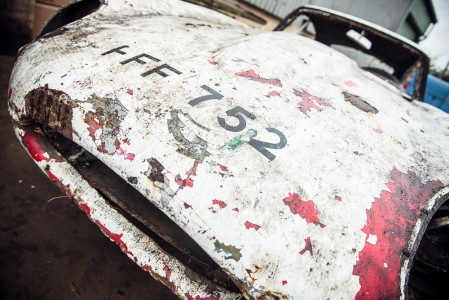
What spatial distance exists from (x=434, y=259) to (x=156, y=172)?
1.10 m

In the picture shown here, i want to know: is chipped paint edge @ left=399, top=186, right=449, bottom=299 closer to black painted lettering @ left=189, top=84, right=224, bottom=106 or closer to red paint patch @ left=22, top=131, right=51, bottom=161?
black painted lettering @ left=189, top=84, right=224, bottom=106

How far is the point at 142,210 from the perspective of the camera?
1.04m

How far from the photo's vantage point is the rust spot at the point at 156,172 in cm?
82

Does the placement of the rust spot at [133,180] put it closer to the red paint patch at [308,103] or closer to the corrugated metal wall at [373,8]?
the red paint patch at [308,103]

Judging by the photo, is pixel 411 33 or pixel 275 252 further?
pixel 411 33

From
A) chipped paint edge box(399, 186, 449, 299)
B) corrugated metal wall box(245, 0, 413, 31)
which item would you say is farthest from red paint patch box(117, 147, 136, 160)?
corrugated metal wall box(245, 0, 413, 31)

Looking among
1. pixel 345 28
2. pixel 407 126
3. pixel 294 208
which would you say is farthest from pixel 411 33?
pixel 294 208

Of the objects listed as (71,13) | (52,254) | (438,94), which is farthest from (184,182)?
(438,94)

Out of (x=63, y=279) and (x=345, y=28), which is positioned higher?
(x=345, y=28)

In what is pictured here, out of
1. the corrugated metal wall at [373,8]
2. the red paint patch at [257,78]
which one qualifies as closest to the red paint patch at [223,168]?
the red paint patch at [257,78]

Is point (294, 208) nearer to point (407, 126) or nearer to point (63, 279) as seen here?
point (407, 126)

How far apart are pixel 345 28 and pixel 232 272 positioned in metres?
2.36

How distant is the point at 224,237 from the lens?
2.51 ft

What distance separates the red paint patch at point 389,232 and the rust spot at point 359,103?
1.23 feet
